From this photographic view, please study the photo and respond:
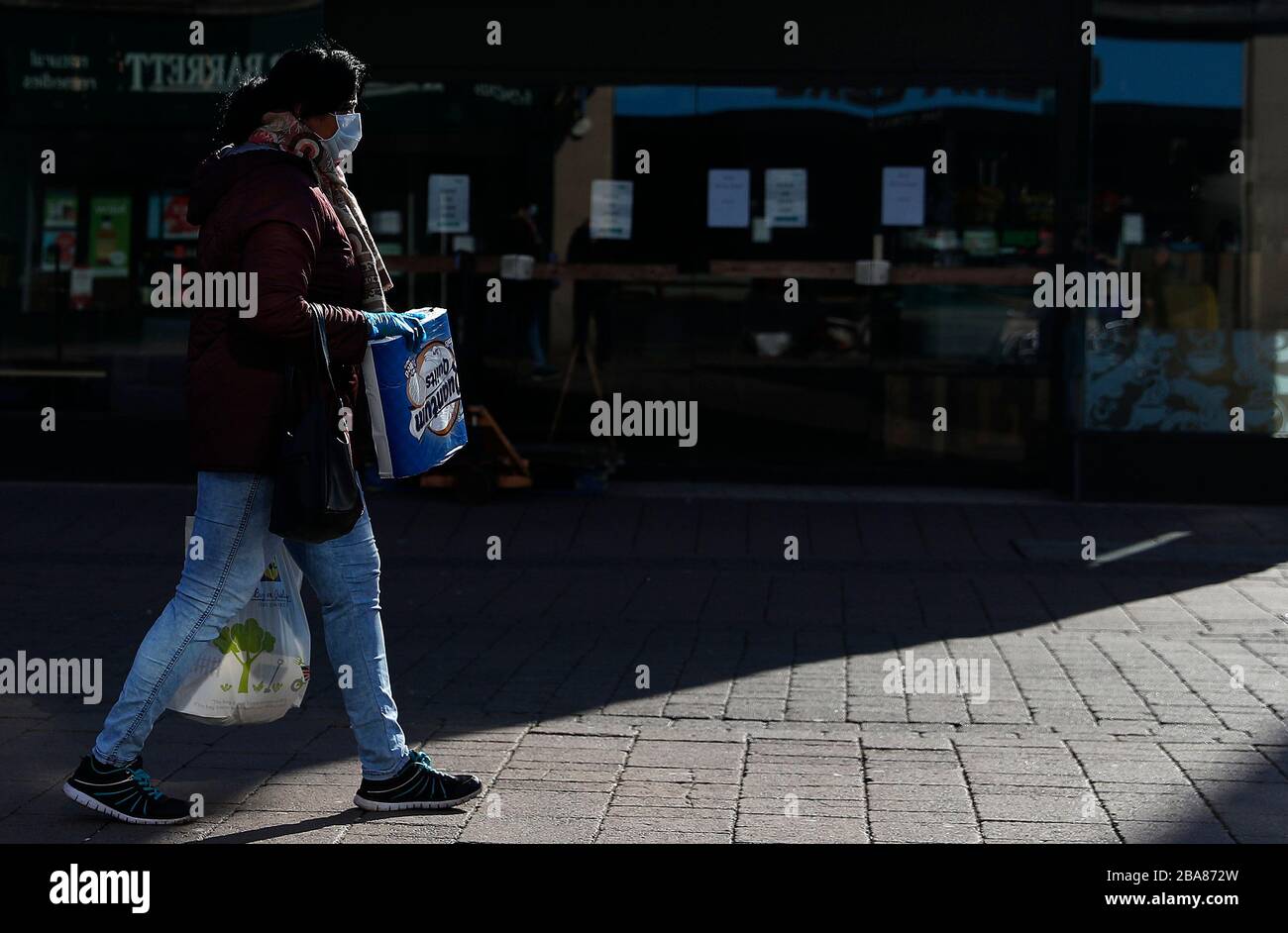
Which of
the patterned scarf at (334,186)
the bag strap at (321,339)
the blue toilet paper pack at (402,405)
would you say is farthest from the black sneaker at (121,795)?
the patterned scarf at (334,186)

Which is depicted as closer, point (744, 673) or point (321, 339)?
point (321, 339)

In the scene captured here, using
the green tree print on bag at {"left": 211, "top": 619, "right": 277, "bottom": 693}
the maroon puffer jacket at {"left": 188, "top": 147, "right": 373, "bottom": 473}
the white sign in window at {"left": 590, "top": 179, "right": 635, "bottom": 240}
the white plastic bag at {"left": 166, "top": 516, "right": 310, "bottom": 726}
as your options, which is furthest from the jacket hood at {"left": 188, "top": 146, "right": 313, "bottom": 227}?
the white sign in window at {"left": 590, "top": 179, "right": 635, "bottom": 240}

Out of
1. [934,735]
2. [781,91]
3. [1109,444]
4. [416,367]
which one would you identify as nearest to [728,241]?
[781,91]

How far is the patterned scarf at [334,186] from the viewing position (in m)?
4.66

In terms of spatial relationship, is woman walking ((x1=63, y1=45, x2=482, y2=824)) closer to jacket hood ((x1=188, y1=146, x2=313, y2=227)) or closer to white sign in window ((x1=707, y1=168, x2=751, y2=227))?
jacket hood ((x1=188, y1=146, x2=313, y2=227))

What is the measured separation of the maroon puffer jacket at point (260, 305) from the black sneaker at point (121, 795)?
78cm

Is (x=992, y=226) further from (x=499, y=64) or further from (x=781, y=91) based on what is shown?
(x=499, y=64)

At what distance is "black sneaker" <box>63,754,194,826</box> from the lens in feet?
15.1

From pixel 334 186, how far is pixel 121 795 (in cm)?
159

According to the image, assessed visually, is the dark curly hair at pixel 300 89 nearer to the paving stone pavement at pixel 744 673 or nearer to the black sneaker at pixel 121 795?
the black sneaker at pixel 121 795

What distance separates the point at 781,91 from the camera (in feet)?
38.7

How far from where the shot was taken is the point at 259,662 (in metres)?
4.78

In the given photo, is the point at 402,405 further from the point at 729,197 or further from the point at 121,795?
the point at 729,197

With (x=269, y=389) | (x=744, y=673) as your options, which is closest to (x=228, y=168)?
(x=269, y=389)
